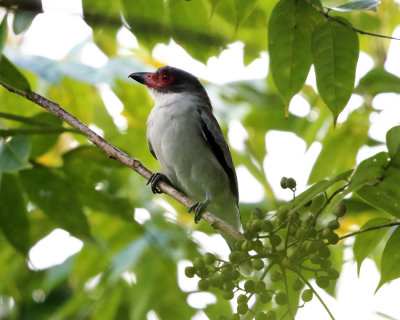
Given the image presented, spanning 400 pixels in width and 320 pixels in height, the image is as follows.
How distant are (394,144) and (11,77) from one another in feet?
6.39

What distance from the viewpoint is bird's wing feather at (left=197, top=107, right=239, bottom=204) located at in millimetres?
5098

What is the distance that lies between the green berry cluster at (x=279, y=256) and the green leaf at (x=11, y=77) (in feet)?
4.25

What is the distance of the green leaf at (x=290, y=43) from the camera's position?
3.09m

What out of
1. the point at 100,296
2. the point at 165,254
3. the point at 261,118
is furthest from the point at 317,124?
the point at 100,296

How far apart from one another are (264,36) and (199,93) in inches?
33.9

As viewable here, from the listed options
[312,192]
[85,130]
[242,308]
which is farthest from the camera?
[85,130]

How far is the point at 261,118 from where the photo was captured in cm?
580

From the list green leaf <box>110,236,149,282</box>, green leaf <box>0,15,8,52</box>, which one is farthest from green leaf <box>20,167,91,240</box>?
green leaf <box>0,15,8,52</box>

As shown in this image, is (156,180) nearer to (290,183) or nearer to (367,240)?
(290,183)

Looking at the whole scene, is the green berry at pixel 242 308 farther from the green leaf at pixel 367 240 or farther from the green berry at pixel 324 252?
the green leaf at pixel 367 240

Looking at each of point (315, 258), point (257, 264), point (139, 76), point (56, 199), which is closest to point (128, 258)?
point (56, 199)

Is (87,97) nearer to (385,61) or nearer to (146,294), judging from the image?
(146,294)

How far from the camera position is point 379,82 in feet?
15.5

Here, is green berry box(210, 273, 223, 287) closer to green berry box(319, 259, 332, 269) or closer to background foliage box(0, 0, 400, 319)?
green berry box(319, 259, 332, 269)
